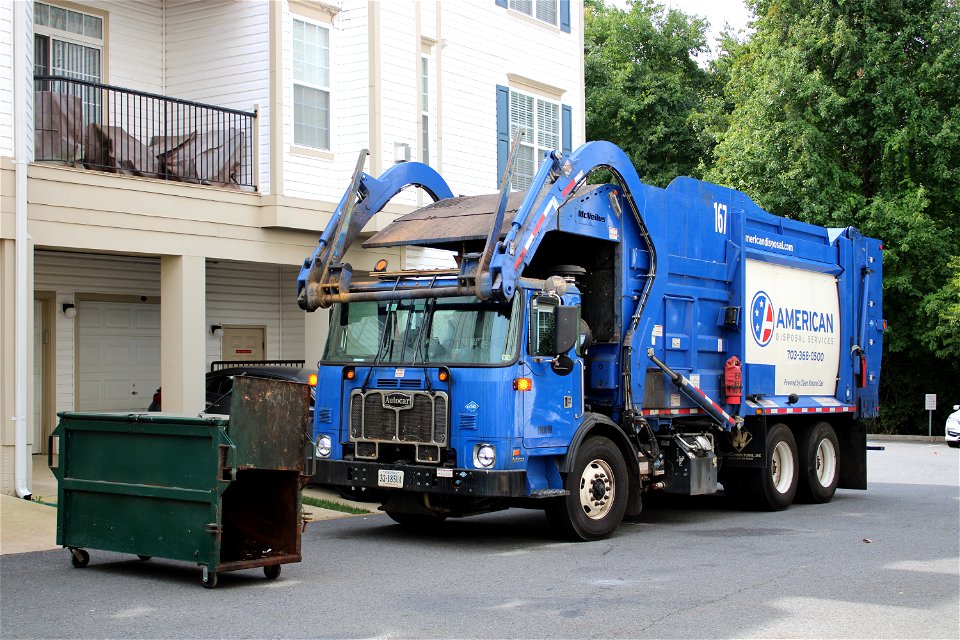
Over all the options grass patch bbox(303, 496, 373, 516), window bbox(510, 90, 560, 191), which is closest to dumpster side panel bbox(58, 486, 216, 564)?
grass patch bbox(303, 496, 373, 516)

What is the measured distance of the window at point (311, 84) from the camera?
1661 centimetres

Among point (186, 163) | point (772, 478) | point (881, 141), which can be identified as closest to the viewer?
point (772, 478)

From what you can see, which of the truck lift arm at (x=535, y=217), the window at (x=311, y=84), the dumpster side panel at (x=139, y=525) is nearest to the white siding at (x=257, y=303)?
the window at (x=311, y=84)

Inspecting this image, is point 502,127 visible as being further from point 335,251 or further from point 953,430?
point 953,430

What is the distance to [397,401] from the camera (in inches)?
423

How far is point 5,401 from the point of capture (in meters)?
12.7

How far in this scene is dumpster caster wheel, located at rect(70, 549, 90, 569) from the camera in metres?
9.42

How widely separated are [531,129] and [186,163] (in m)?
7.74

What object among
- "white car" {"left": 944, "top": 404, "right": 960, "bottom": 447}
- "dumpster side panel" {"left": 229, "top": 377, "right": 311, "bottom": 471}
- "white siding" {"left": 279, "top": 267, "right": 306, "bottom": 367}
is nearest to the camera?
"dumpster side panel" {"left": 229, "top": 377, "right": 311, "bottom": 471}

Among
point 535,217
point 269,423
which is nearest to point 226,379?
point 535,217

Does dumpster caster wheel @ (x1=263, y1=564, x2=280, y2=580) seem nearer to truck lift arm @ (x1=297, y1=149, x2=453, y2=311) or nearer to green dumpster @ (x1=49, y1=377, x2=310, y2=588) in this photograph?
green dumpster @ (x1=49, y1=377, x2=310, y2=588)

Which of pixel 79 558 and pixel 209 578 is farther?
pixel 79 558

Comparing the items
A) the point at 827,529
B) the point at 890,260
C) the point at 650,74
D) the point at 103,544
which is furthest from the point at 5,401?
the point at 650,74

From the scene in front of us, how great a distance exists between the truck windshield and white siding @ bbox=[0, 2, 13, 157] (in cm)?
441
